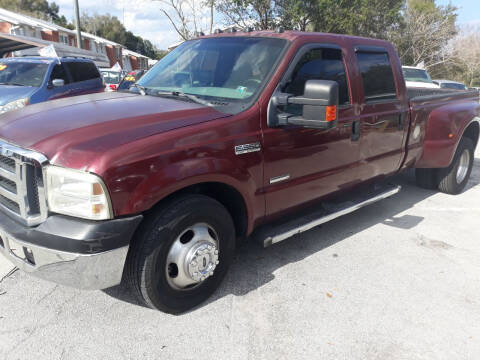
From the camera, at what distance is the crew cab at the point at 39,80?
26.4ft

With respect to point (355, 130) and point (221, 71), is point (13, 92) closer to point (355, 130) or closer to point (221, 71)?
point (221, 71)

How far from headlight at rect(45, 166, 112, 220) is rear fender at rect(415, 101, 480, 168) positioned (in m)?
4.12

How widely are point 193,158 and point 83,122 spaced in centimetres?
73

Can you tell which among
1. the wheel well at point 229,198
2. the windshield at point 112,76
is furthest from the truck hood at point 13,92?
the windshield at point 112,76

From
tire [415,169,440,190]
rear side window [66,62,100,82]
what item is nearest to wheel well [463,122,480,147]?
tire [415,169,440,190]

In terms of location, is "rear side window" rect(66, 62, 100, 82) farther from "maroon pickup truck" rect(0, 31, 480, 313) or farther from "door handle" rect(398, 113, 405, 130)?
"door handle" rect(398, 113, 405, 130)

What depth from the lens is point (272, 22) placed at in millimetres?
22203

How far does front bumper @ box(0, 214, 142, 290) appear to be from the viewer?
7.29 feet

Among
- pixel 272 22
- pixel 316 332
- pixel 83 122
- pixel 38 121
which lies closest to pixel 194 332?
pixel 316 332

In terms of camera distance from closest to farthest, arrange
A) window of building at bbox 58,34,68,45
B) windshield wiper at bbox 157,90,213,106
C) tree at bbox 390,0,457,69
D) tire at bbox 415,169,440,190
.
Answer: windshield wiper at bbox 157,90,213,106 → tire at bbox 415,169,440,190 → tree at bbox 390,0,457,69 → window of building at bbox 58,34,68,45

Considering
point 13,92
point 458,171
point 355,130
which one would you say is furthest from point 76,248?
point 13,92

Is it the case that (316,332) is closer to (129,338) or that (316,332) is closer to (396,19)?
(129,338)

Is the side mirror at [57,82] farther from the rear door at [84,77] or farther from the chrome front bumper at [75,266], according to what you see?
the chrome front bumper at [75,266]

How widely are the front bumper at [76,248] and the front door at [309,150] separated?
122 cm
